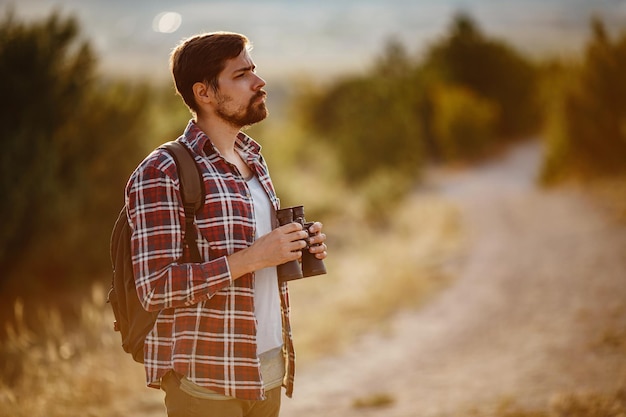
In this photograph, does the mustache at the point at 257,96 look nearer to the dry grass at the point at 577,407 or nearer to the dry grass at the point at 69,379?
the dry grass at the point at 69,379

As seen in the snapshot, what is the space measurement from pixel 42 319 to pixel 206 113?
6.60 meters

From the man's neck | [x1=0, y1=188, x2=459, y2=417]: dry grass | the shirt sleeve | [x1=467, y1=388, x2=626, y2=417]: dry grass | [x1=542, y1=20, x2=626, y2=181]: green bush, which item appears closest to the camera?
the shirt sleeve

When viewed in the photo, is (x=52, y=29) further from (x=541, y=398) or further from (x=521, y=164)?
(x=521, y=164)

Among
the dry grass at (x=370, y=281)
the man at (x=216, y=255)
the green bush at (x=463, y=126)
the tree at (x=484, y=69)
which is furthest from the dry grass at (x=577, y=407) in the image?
the tree at (x=484, y=69)

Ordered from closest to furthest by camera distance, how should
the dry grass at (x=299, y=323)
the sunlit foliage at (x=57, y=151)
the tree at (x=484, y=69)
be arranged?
1. the dry grass at (x=299, y=323)
2. the sunlit foliage at (x=57, y=151)
3. the tree at (x=484, y=69)

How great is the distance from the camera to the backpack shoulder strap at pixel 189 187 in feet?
6.33

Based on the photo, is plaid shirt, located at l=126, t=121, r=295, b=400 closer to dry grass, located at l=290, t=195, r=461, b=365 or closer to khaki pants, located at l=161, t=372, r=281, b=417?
khaki pants, located at l=161, t=372, r=281, b=417

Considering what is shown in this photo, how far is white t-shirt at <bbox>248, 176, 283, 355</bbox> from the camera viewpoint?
212cm

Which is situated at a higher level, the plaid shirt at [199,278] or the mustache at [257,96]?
the mustache at [257,96]

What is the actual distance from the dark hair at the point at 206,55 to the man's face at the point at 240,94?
24 mm

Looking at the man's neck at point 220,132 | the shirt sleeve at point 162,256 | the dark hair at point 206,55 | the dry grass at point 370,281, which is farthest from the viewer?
the dry grass at point 370,281

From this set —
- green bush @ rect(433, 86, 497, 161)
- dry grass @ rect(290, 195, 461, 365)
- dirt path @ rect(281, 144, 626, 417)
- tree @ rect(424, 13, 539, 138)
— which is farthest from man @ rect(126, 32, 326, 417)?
tree @ rect(424, 13, 539, 138)

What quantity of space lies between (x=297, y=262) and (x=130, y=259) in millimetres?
531

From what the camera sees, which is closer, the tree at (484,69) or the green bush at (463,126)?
the green bush at (463,126)
